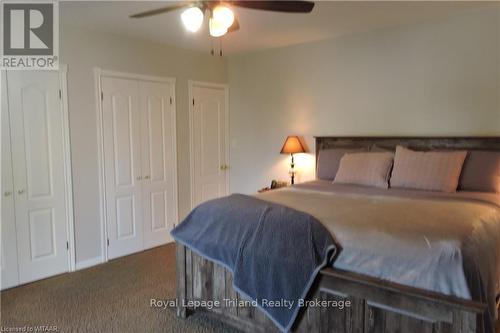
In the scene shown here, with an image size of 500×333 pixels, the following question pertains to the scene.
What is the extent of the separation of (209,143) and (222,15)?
9.60 feet

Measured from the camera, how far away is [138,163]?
4293 millimetres

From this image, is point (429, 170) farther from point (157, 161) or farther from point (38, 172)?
point (38, 172)

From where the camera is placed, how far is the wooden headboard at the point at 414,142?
3.32m

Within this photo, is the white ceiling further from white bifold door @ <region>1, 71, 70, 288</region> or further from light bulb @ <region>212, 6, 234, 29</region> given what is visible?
light bulb @ <region>212, 6, 234, 29</region>

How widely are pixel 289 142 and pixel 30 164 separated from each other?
2735 millimetres

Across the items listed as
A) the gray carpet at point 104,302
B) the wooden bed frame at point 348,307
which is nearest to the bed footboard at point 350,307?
the wooden bed frame at point 348,307

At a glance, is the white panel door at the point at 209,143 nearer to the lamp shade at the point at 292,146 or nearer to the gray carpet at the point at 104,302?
the lamp shade at the point at 292,146

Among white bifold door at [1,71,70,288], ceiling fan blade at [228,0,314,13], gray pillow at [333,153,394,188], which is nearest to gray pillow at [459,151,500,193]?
gray pillow at [333,153,394,188]

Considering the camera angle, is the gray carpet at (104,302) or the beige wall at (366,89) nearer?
the gray carpet at (104,302)

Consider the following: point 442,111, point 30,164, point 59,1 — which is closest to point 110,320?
point 30,164

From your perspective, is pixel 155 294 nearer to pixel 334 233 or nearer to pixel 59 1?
pixel 334 233

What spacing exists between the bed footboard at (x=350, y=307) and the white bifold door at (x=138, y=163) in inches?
70.7

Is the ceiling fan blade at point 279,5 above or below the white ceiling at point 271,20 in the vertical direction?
below

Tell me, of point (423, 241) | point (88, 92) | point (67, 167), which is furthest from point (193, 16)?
point (67, 167)
